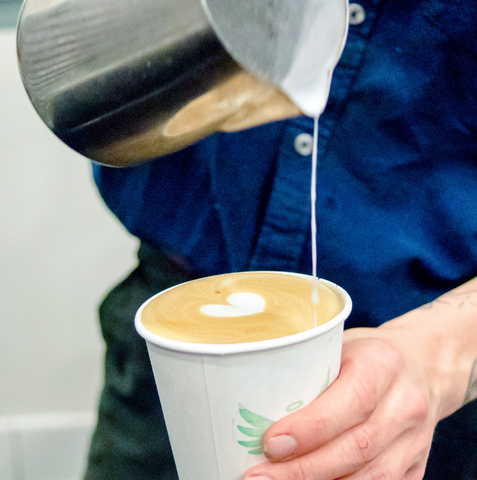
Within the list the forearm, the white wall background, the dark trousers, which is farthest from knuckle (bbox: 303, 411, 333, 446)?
the white wall background

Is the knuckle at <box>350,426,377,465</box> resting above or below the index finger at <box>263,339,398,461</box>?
below

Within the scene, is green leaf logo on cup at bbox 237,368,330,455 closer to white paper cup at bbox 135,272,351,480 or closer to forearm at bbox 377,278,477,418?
white paper cup at bbox 135,272,351,480

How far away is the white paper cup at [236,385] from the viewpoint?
323mm

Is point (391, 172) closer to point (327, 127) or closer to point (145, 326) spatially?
point (327, 127)

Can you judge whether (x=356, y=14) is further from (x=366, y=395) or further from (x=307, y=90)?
(x=366, y=395)

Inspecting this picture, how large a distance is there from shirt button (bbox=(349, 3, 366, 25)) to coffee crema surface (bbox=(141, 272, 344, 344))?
0.87 feet

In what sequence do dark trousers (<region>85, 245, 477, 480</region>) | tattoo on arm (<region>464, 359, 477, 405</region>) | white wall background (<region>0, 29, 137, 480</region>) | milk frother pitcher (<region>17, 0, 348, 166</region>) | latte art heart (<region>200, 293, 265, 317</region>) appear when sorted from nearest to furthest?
1. milk frother pitcher (<region>17, 0, 348, 166</region>)
2. latte art heart (<region>200, 293, 265, 317</region>)
3. tattoo on arm (<region>464, 359, 477, 405</region>)
4. dark trousers (<region>85, 245, 477, 480</region>)
5. white wall background (<region>0, 29, 137, 480</region>)

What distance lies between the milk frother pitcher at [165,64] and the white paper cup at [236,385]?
16 centimetres

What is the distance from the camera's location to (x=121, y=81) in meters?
0.32

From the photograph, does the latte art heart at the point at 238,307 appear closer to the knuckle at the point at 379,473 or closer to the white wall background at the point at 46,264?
the knuckle at the point at 379,473

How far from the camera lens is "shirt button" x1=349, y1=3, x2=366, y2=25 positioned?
47 centimetres

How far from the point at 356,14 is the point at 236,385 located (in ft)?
1.24

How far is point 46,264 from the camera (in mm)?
1055

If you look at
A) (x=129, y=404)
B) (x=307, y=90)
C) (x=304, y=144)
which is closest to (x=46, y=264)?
(x=129, y=404)
